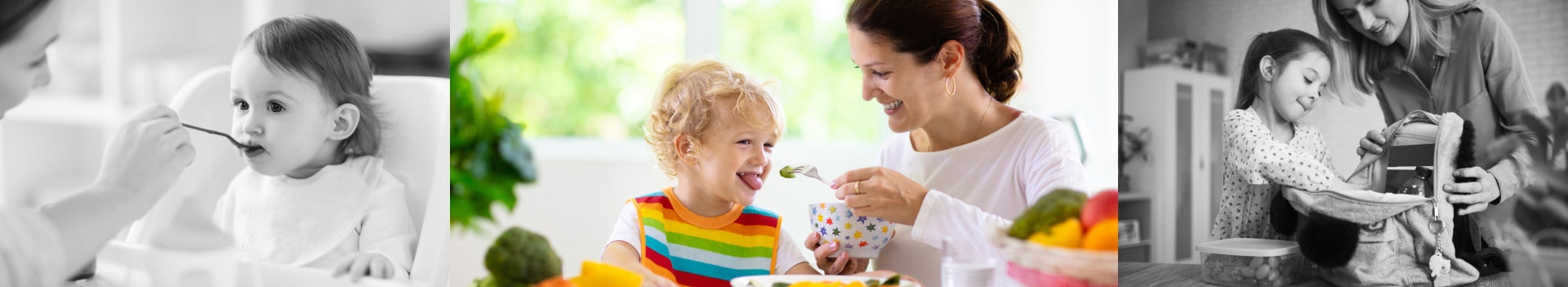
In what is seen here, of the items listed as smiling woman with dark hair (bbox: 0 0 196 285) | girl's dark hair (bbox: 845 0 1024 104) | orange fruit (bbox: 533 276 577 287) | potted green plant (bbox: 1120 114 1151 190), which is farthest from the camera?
smiling woman with dark hair (bbox: 0 0 196 285)

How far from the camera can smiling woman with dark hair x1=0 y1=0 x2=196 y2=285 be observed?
2145mm

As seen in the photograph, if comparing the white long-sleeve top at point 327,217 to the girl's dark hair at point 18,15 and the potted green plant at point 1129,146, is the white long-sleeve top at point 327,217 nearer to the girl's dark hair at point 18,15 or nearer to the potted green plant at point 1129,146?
the girl's dark hair at point 18,15

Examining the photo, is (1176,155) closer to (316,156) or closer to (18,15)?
(316,156)

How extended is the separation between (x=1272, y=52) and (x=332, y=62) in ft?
5.99

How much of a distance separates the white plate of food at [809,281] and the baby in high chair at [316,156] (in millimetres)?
679

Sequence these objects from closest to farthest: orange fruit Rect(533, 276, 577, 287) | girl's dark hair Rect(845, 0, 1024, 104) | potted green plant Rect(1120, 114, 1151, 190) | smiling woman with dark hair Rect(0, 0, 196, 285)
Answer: girl's dark hair Rect(845, 0, 1024, 104) → orange fruit Rect(533, 276, 577, 287) → potted green plant Rect(1120, 114, 1151, 190) → smiling woman with dark hair Rect(0, 0, 196, 285)

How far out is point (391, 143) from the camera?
1998mm

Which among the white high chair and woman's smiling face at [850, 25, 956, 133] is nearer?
woman's smiling face at [850, 25, 956, 133]

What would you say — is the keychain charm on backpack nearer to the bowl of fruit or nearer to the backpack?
the backpack

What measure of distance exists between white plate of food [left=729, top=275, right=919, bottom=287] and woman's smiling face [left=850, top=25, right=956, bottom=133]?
10.4 inches

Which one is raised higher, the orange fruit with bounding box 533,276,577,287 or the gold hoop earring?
the gold hoop earring

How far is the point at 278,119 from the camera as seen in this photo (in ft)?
6.72

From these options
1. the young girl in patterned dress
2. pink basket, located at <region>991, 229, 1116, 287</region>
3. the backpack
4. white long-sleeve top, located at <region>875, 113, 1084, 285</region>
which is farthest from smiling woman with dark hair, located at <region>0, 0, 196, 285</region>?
the backpack

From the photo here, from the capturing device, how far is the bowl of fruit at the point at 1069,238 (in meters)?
1.75
